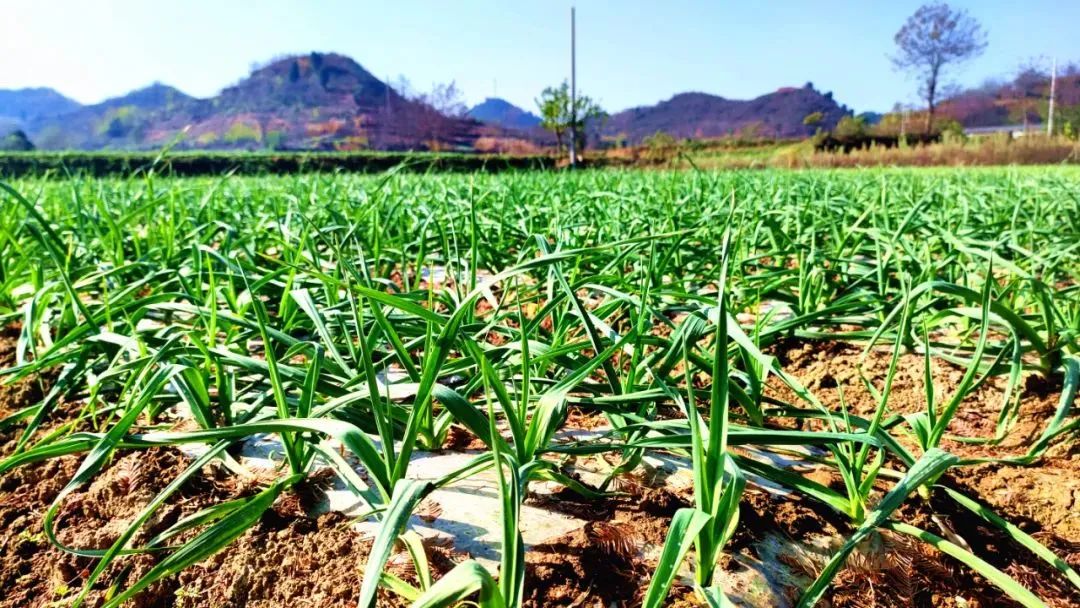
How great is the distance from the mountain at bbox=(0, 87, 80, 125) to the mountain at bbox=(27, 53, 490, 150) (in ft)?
75.2

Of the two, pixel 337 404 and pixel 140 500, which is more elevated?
pixel 337 404

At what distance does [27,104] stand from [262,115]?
107047 millimetres

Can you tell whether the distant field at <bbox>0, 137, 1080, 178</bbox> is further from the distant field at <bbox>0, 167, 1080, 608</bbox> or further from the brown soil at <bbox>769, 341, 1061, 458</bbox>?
the distant field at <bbox>0, 167, 1080, 608</bbox>

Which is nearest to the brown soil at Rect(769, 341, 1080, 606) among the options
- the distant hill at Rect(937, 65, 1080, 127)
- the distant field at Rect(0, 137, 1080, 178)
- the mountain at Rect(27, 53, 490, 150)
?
the distant field at Rect(0, 137, 1080, 178)

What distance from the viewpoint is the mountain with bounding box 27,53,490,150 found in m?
87.2

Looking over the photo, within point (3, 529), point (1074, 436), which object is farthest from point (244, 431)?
point (1074, 436)

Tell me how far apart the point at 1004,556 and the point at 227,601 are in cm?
97

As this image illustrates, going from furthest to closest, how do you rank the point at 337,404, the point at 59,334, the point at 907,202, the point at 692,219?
the point at 907,202 < the point at 692,219 < the point at 59,334 < the point at 337,404

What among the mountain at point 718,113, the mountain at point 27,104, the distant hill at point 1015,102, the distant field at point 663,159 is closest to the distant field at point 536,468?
the distant field at point 663,159

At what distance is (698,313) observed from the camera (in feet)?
3.12

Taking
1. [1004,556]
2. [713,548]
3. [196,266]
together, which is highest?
[196,266]

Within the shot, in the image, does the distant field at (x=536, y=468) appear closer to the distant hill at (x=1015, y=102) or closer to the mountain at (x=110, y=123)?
the distant hill at (x=1015, y=102)

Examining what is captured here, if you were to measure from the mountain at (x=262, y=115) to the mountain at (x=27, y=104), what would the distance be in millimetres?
22918

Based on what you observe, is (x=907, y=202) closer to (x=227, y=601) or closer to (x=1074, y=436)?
(x=1074, y=436)
